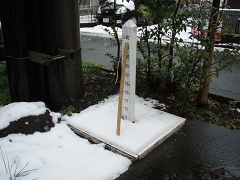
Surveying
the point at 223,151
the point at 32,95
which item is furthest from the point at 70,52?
the point at 223,151

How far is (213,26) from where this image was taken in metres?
3.45

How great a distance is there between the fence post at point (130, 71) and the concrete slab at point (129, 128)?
0.57ft

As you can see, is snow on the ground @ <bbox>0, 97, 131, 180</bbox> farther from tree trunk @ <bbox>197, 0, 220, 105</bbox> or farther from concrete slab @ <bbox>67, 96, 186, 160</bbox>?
tree trunk @ <bbox>197, 0, 220, 105</bbox>

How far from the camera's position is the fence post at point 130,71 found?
304 cm

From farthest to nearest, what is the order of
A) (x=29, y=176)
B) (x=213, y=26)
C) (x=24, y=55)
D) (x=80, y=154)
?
(x=24, y=55) < (x=213, y=26) < (x=80, y=154) < (x=29, y=176)

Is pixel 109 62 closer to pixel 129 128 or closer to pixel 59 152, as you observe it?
pixel 129 128

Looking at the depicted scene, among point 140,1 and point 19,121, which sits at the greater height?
point 140,1

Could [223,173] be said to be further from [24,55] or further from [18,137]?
[24,55]

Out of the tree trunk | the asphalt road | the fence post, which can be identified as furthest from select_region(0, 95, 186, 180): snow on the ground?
the asphalt road

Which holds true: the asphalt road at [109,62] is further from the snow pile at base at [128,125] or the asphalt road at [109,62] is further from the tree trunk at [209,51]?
the snow pile at base at [128,125]

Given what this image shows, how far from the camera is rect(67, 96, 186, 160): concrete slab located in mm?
3049

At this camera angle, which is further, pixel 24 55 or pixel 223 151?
pixel 24 55

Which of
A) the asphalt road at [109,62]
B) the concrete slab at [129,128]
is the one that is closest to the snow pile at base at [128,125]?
the concrete slab at [129,128]

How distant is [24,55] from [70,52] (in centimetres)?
72
